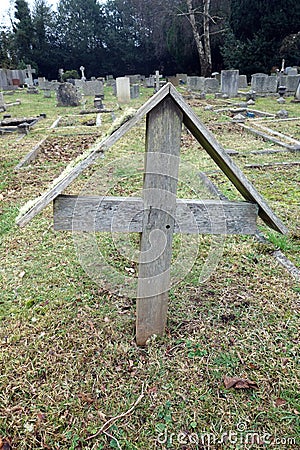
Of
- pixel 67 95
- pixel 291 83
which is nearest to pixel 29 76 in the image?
pixel 67 95

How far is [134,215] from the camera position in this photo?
174 centimetres

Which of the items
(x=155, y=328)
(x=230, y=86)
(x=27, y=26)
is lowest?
(x=155, y=328)

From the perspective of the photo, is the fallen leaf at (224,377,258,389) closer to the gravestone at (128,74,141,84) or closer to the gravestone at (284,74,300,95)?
the gravestone at (284,74,300,95)

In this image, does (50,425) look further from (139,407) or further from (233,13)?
(233,13)

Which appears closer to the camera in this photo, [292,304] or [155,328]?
[155,328]

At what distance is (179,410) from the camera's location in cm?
177

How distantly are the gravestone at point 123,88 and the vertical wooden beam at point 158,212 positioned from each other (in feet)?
46.6

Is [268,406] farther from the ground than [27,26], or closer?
closer

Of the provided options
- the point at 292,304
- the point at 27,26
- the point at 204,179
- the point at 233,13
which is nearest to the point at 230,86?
the point at 233,13

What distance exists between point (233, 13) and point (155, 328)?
24529 mm

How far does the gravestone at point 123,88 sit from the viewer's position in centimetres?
1469

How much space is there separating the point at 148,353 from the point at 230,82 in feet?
53.9

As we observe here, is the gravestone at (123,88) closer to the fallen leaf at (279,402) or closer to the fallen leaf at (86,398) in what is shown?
the fallen leaf at (86,398)

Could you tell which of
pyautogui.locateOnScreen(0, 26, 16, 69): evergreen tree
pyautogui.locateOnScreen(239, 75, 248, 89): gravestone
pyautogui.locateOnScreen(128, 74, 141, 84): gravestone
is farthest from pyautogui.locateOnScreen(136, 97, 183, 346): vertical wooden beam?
pyautogui.locateOnScreen(0, 26, 16, 69): evergreen tree
